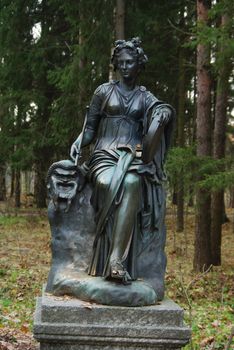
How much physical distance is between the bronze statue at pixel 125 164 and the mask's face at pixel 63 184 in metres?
0.17

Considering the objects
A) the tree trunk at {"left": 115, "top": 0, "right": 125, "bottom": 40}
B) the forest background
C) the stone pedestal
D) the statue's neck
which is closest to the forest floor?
the forest background

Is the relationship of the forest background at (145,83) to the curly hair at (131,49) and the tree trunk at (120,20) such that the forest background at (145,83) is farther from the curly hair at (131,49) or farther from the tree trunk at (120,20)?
the curly hair at (131,49)

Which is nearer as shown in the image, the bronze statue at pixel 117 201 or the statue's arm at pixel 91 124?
the bronze statue at pixel 117 201

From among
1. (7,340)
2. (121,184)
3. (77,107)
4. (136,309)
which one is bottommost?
(7,340)

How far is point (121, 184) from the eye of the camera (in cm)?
521

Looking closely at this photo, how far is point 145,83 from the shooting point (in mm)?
17922

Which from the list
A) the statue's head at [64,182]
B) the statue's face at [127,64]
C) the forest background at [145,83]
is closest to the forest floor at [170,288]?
the forest background at [145,83]

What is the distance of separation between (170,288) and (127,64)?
17.8 feet

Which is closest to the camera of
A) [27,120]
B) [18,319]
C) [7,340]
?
[7,340]

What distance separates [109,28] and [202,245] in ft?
22.0

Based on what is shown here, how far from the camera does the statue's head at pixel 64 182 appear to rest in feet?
18.1

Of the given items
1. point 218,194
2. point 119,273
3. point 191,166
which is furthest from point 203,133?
point 119,273

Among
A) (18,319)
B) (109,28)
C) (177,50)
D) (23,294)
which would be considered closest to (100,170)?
(18,319)

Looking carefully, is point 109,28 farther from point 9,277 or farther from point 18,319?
point 18,319
